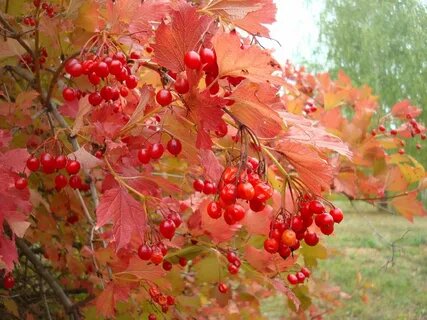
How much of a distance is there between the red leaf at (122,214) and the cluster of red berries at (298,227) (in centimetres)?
25

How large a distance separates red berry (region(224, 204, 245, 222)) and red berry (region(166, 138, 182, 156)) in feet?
0.60

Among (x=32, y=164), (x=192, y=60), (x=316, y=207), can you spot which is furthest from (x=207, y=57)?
(x=32, y=164)

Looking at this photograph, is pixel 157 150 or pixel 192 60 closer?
pixel 192 60

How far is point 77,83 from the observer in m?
1.44

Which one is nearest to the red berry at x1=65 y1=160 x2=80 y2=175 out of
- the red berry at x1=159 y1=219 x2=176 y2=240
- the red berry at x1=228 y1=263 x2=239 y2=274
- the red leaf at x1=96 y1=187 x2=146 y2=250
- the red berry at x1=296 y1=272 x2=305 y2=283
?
the red leaf at x1=96 y1=187 x2=146 y2=250

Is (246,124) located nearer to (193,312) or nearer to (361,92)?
(193,312)

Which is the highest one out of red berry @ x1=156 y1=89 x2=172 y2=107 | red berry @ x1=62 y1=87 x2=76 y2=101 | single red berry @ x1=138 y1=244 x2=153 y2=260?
red berry @ x1=156 y1=89 x2=172 y2=107

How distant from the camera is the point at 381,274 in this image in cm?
643

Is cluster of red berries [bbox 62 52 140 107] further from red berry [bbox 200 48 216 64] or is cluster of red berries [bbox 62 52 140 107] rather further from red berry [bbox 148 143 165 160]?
red berry [bbox 200 48 216 64]

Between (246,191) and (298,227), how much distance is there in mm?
164

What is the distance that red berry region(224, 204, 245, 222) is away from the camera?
31.7 inches

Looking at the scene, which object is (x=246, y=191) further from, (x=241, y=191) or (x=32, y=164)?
(x=32, y=164)

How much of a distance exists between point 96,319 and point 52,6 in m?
0.94

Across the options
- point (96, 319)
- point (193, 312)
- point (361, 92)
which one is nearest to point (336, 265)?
point (361, 92)
